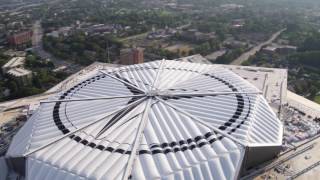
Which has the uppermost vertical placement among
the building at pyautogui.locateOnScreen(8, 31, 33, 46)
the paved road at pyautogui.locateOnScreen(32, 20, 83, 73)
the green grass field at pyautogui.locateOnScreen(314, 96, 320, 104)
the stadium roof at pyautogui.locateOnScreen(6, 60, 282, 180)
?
the stadium roof at pyautogui.locateOnScreen(6, 60, 282, 180)

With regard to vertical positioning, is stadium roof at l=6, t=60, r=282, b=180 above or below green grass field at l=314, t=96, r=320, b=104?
above

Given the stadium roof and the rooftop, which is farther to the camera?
the rooftop

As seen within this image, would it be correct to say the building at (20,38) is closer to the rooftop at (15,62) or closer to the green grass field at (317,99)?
the rooftop at (15,62)

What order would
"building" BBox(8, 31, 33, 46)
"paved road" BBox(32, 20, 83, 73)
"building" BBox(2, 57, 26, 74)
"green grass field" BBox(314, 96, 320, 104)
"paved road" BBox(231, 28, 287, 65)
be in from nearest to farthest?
"green grass field" BBox(314, 96, 320, 104) → "building" BBox(2, 57, 26, 74) → "paved road" BBox(32, 20, 83, 73) → "paved road" BBox(231, 28, 287, 65) → "building" BBox(8, 31, 33, 46)

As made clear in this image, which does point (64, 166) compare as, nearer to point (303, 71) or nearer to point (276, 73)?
point (276, 73)

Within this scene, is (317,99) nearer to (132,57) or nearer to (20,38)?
(132,57)

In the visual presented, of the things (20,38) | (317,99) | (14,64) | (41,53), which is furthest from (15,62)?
(317,99)

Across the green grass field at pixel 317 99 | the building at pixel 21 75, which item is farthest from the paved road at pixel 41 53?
the green grass field at pixel 317 99

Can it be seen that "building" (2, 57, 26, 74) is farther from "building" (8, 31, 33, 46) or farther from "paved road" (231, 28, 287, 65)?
"paved road" (231, 28, 287, 65)

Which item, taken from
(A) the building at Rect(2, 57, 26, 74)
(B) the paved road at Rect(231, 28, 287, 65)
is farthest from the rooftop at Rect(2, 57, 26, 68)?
(B) the paved road at Rect(231, 28, 287, 65)
